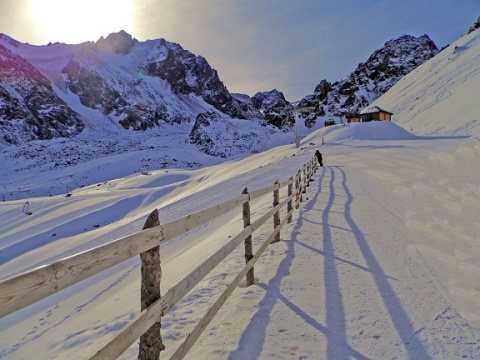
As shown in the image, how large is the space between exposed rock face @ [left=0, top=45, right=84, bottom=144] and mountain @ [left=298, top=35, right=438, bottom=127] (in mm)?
85908

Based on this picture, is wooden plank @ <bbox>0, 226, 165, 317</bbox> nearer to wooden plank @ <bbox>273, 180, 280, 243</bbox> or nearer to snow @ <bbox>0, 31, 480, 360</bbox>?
snow @ <bbox>0, 31, 480, 360</bbox>

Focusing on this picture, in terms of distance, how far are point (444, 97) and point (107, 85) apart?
363 feet

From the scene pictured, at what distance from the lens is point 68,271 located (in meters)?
1.71

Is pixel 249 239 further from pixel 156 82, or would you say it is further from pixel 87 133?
pixel 156 82

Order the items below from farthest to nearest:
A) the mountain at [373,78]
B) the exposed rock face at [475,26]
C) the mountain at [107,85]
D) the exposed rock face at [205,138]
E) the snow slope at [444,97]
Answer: the mountain at [373,78]
the exposed rock face at [475,26]
the mountain at [107,85]
the exposed rock face at [205,138]
the snow slope at [444,97]

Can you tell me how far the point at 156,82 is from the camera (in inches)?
5743

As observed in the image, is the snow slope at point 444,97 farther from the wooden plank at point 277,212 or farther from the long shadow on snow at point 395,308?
the wooden plank at point 277,212

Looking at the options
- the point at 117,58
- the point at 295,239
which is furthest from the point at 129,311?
the point at 117,58

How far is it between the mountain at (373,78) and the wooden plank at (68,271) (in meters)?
127

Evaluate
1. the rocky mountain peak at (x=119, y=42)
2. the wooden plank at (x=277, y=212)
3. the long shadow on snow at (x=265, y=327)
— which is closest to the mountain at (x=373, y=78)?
the rocky mountain peak at (x=119, y=42)

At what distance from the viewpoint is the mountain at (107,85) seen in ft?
289

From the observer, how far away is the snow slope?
43.6m

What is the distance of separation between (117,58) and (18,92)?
69.9 m

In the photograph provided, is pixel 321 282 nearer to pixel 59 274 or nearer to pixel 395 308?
pixel 395 308
